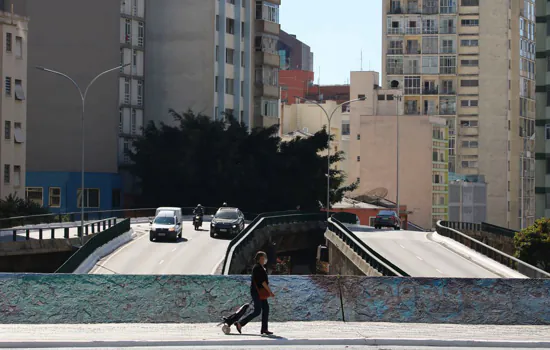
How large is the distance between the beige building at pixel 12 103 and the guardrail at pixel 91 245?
13410mm

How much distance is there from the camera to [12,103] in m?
78.7

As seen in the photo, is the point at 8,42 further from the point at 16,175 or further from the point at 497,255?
the point at 497,255

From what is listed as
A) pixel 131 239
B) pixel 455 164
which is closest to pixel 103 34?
pixel 131 239

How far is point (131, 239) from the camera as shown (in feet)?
221

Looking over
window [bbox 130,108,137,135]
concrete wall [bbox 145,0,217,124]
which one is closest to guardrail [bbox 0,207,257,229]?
window [bbox 130,108,137,135]

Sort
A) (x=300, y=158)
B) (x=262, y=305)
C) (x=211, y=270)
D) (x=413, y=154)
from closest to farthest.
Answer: (x=262, y=305)
(x=211, y=270)
(x=300, y=158)
(x=413, y=154)

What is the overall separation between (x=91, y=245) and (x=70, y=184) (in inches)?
1655

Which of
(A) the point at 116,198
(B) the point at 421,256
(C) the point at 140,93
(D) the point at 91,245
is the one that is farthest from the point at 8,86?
(B) the point at 421,256

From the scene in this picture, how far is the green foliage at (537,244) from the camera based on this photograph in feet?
194

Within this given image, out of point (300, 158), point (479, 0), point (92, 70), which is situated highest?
point (479, 0)

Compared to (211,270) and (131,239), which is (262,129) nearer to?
(131,239)

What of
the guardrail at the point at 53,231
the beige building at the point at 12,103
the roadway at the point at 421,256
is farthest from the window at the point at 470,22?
the guardrail at the point at 53,231

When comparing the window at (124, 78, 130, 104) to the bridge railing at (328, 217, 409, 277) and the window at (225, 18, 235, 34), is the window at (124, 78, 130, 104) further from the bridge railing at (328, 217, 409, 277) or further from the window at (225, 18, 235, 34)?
the bridge railing at (328, 217, 409, 277)

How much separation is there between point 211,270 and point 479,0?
116 meters
